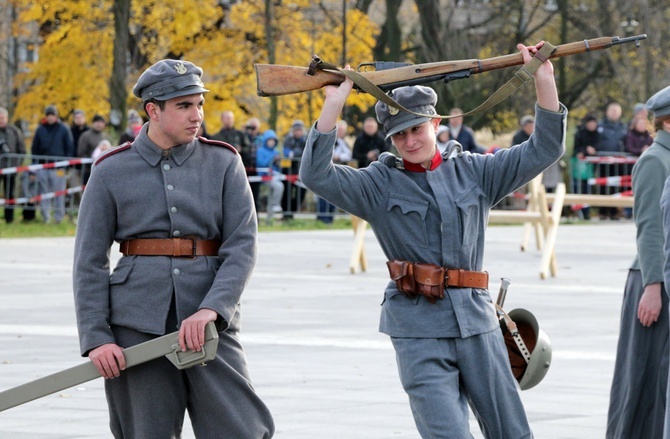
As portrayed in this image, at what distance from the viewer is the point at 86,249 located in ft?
16.9

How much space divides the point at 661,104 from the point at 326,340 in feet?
17.2

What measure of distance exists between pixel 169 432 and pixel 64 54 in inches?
1232

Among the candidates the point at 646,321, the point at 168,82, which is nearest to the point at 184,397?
the point at 168,82

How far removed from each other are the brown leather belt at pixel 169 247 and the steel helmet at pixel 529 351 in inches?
47.8

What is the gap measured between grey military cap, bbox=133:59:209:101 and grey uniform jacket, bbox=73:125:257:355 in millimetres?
→ 224

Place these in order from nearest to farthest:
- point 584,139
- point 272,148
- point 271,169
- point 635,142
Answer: point 271,169 < point 272,148 < point 635,142 < point 584,139

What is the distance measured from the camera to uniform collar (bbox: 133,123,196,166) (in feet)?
17.2

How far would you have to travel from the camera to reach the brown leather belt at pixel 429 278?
5176mm

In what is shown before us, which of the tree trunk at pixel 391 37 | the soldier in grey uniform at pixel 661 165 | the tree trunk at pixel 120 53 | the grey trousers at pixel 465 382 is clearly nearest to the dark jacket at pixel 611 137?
the tree trunk at pixel 120 53

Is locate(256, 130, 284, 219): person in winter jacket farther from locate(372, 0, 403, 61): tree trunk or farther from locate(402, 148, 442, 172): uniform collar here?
locate(402, 148, 442, 172): uniform collar

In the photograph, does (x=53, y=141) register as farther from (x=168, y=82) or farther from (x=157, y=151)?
(x=168, y=82)

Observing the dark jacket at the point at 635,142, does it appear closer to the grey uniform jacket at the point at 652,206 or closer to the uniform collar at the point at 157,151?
the grey uniform jacket at the point at 652,206

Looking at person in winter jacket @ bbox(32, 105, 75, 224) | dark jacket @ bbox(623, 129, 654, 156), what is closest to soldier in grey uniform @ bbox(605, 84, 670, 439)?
person in winter jacket @ bbox(32, 105, 75, 224)

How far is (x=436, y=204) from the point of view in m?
5.24
